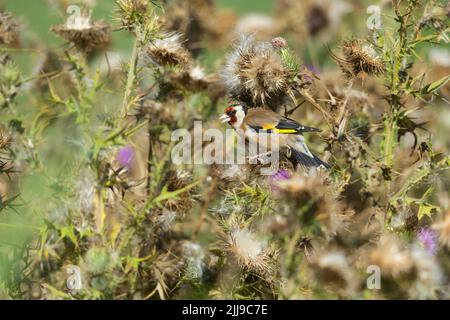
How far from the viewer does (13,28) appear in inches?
116

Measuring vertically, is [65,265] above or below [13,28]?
below

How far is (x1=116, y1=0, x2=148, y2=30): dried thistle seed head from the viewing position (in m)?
2.68

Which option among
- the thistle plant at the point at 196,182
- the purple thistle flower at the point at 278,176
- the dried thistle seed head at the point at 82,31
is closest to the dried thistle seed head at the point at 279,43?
the thistle plant at the point at 196,182

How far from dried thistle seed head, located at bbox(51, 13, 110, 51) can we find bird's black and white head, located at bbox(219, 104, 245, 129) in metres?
0.60

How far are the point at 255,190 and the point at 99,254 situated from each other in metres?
0.62

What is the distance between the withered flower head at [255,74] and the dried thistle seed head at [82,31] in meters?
0.48

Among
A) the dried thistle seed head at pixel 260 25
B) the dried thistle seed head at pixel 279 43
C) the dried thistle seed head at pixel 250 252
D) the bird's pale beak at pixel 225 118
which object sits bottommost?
the dried thistle seed head at pixel 250 252

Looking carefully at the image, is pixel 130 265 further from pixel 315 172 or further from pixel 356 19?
pixel 356 19

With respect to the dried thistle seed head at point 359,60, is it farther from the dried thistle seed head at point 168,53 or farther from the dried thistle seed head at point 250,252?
the dried thistle seed head at point 250,252

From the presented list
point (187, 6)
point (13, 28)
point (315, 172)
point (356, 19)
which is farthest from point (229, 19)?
point (315, 172)

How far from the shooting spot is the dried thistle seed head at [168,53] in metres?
2.81

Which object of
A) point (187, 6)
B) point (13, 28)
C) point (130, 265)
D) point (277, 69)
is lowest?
point (130, 265)

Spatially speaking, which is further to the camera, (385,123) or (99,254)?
(385,123)

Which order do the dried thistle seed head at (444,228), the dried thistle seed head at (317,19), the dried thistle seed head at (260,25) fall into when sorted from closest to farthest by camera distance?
the dried thistle seed head at (444,228), the dried thistle seed head at (260,25), the dried thistle seed head at (317,19)
